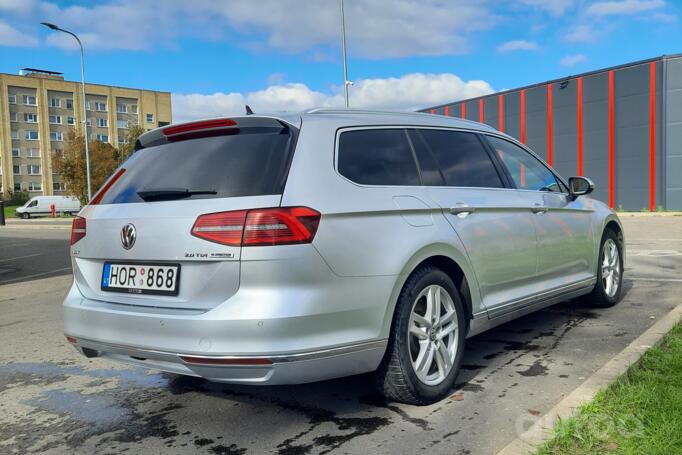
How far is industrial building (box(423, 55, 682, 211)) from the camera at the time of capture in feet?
85.5

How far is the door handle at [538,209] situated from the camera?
4.66m

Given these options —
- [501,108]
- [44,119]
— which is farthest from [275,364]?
[44,119]

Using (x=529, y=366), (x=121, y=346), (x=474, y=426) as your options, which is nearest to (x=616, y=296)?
(x=529, y=366)

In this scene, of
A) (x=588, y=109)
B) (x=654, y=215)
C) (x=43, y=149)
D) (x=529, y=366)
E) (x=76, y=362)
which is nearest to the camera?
(x=529, y=366)

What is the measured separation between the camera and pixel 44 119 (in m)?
76.6

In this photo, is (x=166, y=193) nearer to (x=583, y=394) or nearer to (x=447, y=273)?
(x=447, y=273)

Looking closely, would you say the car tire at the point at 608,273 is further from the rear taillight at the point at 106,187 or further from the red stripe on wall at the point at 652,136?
the red stripe on wall at the point at 652,136

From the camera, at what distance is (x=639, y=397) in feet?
10.6

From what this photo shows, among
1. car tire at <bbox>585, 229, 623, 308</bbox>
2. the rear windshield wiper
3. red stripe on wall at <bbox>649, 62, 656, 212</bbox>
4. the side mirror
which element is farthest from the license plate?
red stripe on wall at <bbox>649, 62, 656, 212</bbox>

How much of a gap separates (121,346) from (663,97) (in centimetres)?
2800

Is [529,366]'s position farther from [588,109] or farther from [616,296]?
[588,109]

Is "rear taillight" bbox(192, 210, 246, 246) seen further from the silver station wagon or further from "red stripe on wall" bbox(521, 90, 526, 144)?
"red stripe on wall" bbox(521, 90, 526, 144)

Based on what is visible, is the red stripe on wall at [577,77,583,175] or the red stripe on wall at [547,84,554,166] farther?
the red stripe on wall at [547,84,554,166]

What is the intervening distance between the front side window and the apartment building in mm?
72713
